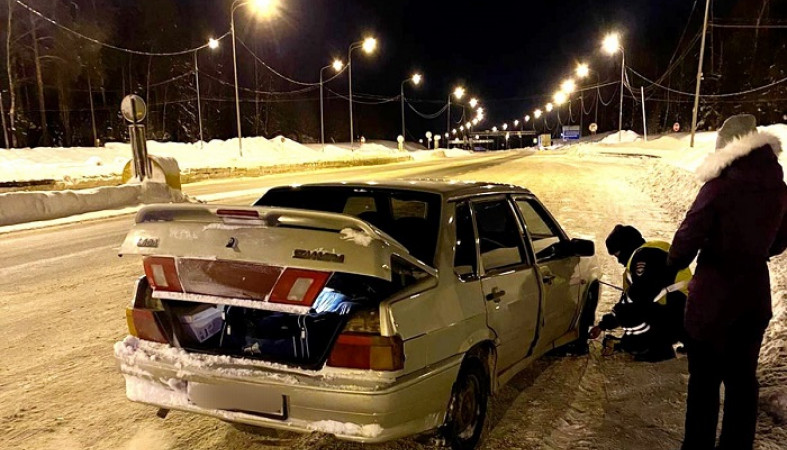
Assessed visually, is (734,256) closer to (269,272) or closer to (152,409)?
(269,272)

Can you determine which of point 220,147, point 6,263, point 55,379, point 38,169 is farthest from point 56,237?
point 220,147

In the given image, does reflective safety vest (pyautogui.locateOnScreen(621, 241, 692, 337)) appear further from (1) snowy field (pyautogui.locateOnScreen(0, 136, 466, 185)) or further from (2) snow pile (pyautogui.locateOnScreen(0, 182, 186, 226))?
(1) snowy field (pyautogui.locateOnScreen(0, 136, 466, 185))

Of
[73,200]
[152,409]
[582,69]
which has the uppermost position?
[582,69]

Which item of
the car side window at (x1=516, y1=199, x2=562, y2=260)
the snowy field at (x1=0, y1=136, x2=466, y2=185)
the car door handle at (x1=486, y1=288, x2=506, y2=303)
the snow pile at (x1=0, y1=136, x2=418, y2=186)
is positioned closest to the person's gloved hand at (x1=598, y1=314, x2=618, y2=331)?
the car side window at (x1=516, y1=199, x2=562, y2=260)

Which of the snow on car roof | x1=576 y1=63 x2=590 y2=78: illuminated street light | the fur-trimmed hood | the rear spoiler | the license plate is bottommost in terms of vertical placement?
the license plate

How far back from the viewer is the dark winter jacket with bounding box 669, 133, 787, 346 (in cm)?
269

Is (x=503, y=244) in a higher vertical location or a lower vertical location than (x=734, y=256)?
lower

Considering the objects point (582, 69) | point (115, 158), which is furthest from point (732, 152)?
point (582, 69)

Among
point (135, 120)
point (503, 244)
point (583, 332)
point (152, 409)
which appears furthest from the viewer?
point (135, 120)

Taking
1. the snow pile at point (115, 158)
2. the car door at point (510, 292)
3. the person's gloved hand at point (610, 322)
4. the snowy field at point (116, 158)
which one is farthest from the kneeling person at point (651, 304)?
the snow pile at point (115, 158)

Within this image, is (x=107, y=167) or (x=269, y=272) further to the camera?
(x=107, y=167)

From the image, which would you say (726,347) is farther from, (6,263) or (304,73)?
(304,73)

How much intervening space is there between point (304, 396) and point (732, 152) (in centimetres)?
232

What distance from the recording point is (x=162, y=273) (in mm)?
3123
